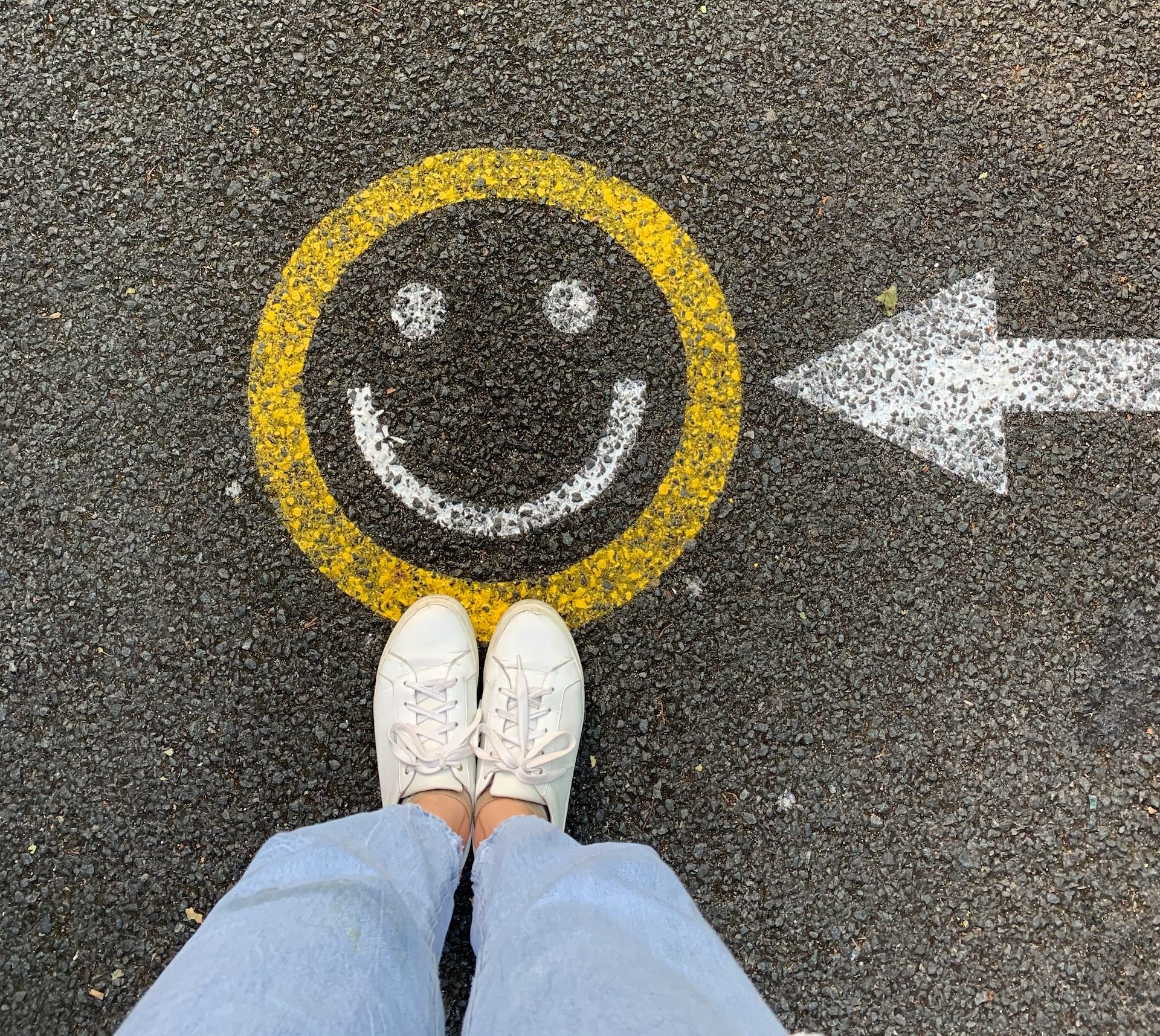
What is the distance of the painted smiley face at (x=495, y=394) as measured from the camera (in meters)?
2.00

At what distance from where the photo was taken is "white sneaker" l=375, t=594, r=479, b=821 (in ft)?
6.39

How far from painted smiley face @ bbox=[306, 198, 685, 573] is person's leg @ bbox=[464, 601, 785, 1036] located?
11.7 inches

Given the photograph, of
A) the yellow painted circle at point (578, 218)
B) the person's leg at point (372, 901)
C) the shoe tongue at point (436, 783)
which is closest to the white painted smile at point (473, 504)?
the yellow painted circle at point (578, 218)

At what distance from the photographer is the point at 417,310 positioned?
79.4 inches

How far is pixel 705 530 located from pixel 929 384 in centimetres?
71

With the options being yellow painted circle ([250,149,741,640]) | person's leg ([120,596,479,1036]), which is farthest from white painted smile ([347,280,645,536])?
person's leg ([120,596,479,1036])

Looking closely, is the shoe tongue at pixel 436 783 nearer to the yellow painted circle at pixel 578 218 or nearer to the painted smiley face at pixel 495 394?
the yellow painted circle at pixel 578 218

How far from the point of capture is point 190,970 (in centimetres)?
130

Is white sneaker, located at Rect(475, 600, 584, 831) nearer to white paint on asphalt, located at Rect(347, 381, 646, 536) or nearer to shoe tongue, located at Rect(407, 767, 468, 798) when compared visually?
shoe tongue, located at Rect(407, 767, 468, 798)

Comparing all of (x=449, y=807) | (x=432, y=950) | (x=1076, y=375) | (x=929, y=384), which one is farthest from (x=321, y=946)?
(x=1076, y=375)

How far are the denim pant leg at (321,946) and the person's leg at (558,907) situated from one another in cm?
12

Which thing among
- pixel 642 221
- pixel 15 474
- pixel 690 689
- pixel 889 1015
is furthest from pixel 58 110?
pixel 889 1015

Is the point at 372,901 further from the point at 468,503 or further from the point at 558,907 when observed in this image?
the point at 468,503

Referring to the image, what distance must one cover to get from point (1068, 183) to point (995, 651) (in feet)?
4.18
